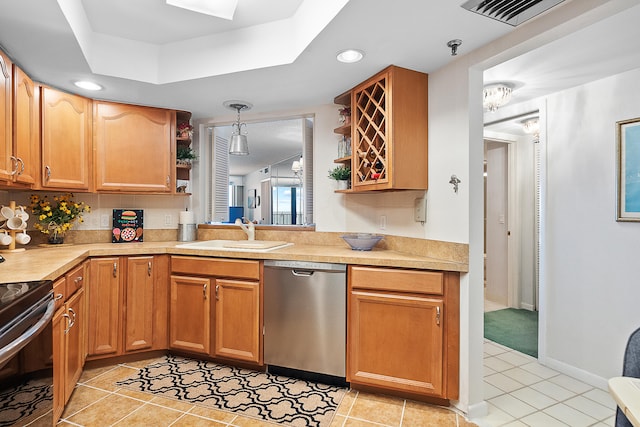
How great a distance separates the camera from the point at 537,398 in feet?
7.06

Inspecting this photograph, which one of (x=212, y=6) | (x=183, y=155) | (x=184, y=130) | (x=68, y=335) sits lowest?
(x=68, y=335)

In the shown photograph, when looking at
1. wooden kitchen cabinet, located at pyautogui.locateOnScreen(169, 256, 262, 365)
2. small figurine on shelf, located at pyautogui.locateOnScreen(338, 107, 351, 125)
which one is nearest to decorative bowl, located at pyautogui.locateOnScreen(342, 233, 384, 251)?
wooden kitchen cabinet, located at pyautogui.locateOnScreen(169, 256, 262, 365)

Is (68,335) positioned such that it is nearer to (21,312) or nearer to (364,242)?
(21,312)

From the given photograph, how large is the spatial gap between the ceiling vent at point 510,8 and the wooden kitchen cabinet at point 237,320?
6.45 feet

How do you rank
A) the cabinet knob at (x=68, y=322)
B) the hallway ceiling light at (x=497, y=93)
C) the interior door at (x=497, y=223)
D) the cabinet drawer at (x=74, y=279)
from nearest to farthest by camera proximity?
the cabinet knob at (x=68, y=322), the cabinet drawer at (x=74, y=279), the hallway ceiling light at (x=497, y=93), the interior door at (x=497, y=223)

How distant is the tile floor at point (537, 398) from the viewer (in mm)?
1918

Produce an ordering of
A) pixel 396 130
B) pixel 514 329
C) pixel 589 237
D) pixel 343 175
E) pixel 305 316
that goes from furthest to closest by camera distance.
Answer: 1. pixel 514 329
2. pixel 343 175
3. pixel 589 237
4. pixel 305 316
5. pixel 396 130

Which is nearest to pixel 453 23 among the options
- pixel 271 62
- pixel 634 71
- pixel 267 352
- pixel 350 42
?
pixel 350 42

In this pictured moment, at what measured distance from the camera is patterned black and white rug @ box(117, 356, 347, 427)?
1956 mm

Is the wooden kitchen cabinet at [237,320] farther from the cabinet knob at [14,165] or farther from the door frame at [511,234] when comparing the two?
the door frame at [511,234]

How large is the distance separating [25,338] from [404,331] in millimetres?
1749

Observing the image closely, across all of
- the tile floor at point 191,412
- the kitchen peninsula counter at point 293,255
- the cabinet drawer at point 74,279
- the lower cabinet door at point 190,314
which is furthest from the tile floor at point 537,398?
the cabinet drawer at point 74,279

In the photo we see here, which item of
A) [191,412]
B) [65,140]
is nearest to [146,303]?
[191,412]

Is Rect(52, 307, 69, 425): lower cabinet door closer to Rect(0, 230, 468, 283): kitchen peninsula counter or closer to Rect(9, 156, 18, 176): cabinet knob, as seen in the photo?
Rect(0, 230, 468, 283): kitchen peninsula counter
